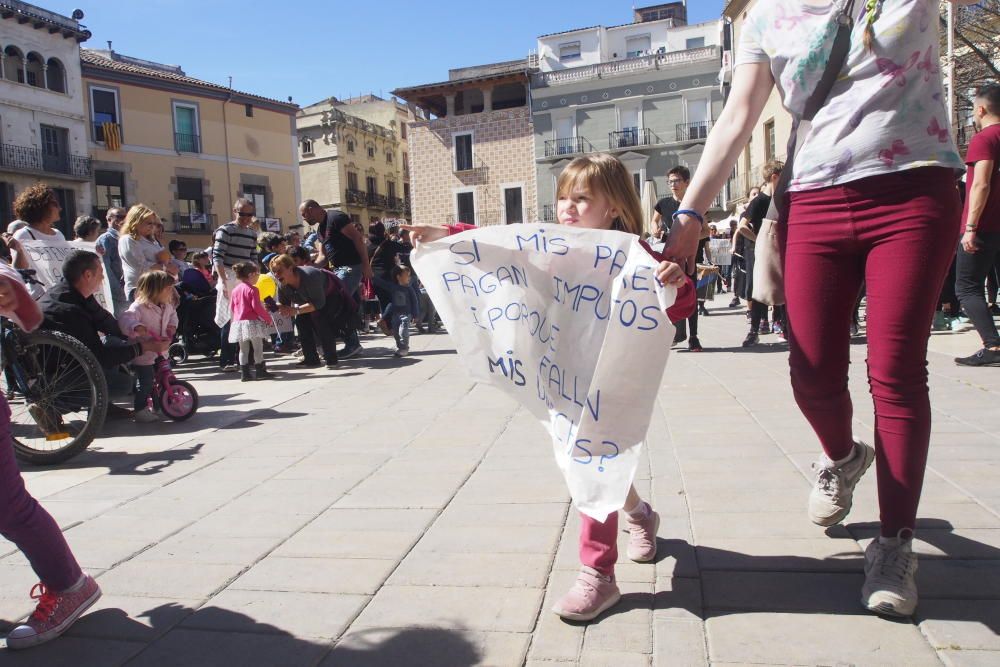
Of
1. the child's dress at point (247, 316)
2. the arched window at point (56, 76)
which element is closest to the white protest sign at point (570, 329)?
the child's dress at point (247, 316)

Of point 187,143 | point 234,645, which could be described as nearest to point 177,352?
point 234,645

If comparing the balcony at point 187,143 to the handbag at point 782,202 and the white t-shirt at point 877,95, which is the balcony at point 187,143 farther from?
the white t-shirt at point 877,95

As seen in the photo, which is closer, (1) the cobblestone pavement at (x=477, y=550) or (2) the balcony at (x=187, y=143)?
(1) the cobblestone pavement at (x=477, y=550)

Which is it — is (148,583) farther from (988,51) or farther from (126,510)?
(988,51)

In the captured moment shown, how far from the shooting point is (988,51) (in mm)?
19328

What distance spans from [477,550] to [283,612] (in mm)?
697

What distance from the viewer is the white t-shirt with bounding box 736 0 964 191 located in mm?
2131

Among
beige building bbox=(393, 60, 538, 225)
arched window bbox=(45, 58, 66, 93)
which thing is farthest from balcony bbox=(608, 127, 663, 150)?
arched window bbox=(45, 58, 66, 93)

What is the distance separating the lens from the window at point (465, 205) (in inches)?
1705

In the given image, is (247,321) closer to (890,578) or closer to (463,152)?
(890,578)

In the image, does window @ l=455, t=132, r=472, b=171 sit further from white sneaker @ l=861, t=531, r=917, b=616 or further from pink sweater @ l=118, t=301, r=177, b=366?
white sneaker @ l=861, t=531, r=917, b=616

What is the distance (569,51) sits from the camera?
154 feet

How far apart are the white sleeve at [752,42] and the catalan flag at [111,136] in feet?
118

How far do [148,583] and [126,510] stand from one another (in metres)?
0.94
